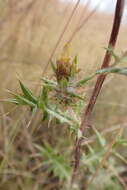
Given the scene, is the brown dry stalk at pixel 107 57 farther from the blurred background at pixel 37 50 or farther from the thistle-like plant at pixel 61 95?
the blurred background at pixel 37 50

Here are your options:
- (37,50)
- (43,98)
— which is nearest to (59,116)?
(43,98)

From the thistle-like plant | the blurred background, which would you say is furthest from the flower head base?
the blurred background

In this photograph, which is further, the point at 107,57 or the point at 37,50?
the point at 37,50

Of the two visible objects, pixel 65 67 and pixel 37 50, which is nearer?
pixel 65 67

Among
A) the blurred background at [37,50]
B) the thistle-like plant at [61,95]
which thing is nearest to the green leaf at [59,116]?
the thistle-like plant at [61,95]

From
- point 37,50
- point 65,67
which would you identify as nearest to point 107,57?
point 65,67

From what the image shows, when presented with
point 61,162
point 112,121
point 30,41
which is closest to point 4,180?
point 61,162

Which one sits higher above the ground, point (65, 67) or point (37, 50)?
point (37, 50)

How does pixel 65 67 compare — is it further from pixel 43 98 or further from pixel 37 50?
pixel 37 50

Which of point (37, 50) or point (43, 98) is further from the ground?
point (37, 50)

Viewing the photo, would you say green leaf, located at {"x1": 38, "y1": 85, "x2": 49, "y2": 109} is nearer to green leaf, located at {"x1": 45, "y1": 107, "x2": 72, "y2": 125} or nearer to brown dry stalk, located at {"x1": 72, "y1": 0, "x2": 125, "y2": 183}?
green leaf, located at {"x1": 45, "y1": 107, "x2": 72, "y2": 125}

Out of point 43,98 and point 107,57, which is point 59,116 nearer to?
point 43,98
